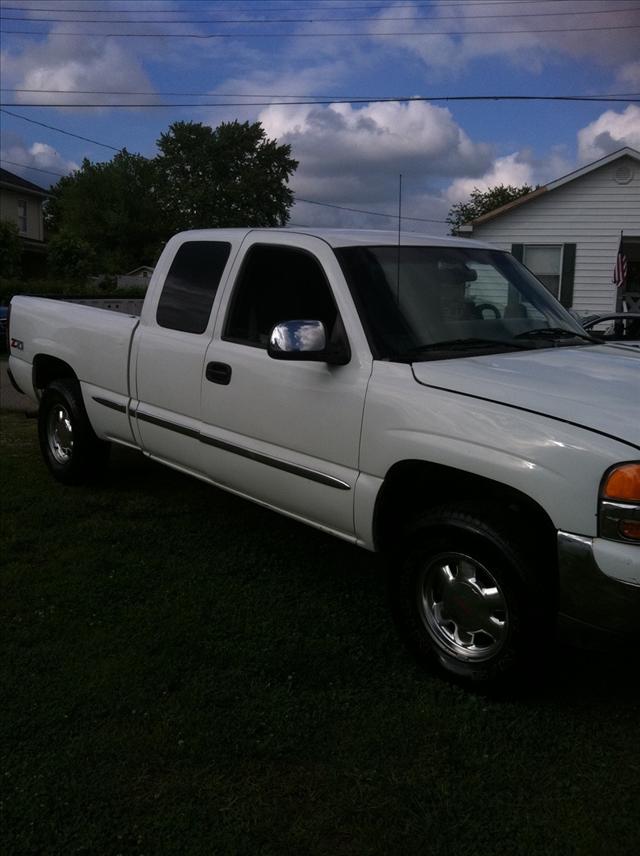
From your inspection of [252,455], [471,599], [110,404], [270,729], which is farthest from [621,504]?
[110,404]

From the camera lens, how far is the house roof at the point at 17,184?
37.2 meters

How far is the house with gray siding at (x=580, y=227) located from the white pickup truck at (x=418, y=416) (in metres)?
14.7

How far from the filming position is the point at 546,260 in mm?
18875

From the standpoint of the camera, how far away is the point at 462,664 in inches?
138

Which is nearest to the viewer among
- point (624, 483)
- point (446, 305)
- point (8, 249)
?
point (624, 483)

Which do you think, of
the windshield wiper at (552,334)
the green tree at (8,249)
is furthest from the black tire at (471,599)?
the green tree at (8,249)

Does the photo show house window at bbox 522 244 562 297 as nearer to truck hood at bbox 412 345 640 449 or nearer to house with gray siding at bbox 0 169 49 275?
truck hood at bbox 412 345 640 449

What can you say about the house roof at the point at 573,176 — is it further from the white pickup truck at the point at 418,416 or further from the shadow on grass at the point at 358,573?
the white pickup truck at the point at 418,416

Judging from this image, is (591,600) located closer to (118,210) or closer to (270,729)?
(270,729)

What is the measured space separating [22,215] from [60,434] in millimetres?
36784

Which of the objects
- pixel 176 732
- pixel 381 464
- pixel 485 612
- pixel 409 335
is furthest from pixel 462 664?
pixel 409 335

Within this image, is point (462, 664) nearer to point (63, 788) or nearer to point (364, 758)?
point (364, 758)

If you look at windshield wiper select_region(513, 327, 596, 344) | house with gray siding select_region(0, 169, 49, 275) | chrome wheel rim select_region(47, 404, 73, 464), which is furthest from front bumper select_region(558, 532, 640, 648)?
house with gray siding select_region(0, 169, 49, 275)

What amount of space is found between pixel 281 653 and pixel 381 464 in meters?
0.99
